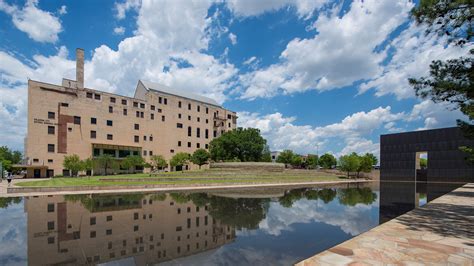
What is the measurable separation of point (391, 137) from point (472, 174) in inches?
617

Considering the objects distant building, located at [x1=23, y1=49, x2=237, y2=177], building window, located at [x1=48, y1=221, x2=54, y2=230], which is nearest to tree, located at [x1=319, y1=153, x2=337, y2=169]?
distant building, located at [x1=23, y1=49, x2=237, y2=177]

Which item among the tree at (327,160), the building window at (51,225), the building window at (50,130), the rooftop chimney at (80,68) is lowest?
the tree at (327,160)

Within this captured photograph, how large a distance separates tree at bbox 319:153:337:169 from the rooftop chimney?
7331 cm

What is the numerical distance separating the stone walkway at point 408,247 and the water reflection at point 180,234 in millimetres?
1165

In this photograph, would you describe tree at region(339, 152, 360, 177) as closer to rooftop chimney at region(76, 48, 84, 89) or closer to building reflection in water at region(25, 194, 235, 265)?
building reflection in water at region(25, 194, 235, 265)

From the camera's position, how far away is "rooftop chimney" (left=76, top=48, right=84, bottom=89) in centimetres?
4750

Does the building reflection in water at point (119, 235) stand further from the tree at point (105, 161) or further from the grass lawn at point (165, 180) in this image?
the tree at point (105, 161)

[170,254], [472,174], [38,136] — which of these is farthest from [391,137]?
[38,136]

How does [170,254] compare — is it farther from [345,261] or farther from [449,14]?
[449,14]

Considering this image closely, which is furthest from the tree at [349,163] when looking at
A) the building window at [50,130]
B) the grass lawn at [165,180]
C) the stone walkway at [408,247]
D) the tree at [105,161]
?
the building window at [50,130]

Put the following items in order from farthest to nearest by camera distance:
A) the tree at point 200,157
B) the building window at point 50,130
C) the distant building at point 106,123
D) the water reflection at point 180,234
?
the tree at point 200,157 → the building window at point 50,130 → the distant building at point 106,123 → the water reflection at point 180,234

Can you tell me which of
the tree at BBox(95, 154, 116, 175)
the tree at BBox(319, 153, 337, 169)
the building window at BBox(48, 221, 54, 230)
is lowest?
the tree at BBox(319, 153, 337, 169)

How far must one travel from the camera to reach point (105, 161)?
44969 mm

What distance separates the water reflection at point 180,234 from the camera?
6340mm
